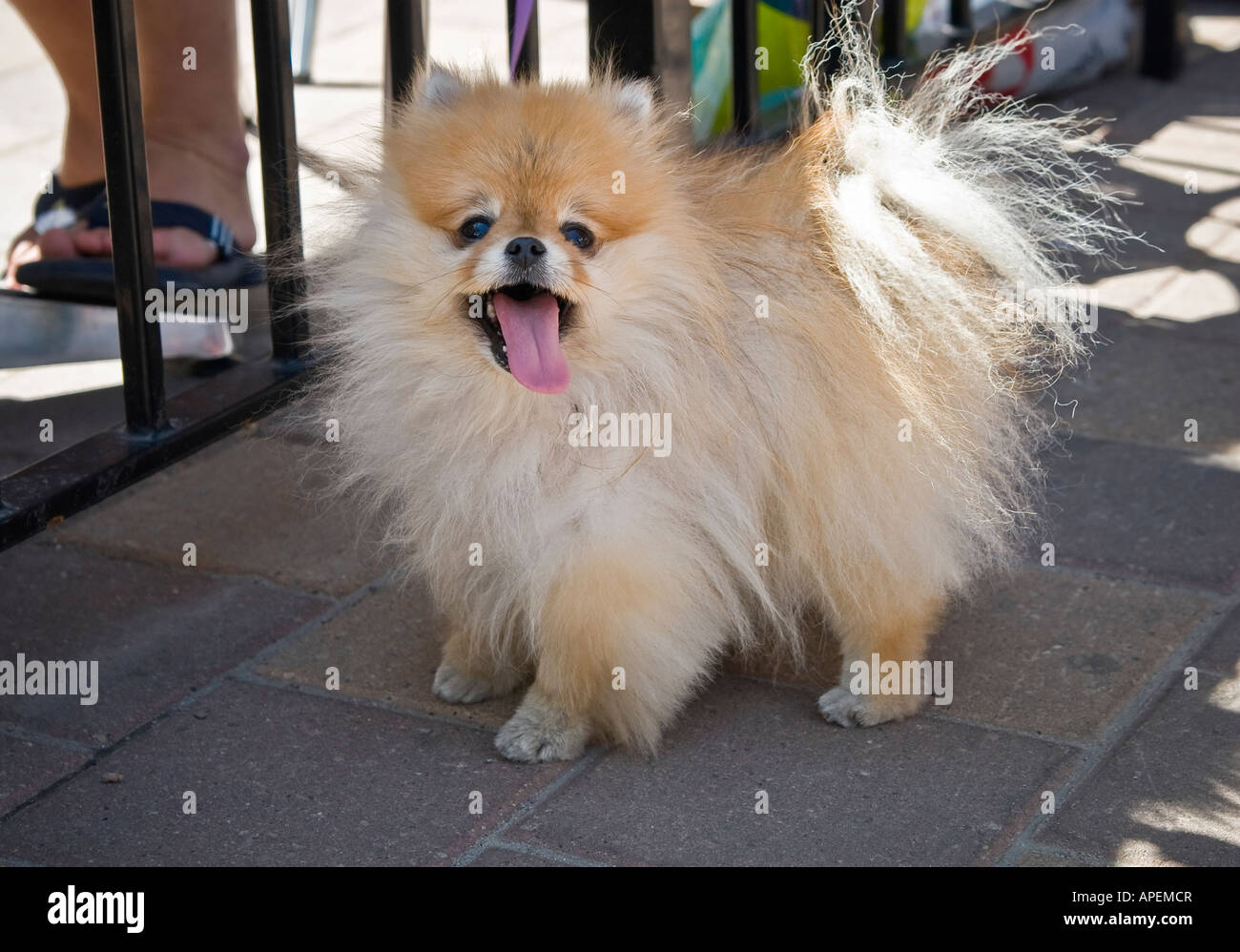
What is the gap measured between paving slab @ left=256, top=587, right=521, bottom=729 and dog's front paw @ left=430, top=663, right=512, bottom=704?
13 millimetres

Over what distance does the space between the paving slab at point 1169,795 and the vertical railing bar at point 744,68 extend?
Answer: 73.2 inches

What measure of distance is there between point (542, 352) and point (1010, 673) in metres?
1.14

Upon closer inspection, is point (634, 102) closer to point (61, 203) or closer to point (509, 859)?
point (509, 859)

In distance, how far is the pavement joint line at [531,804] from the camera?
7.85 ft

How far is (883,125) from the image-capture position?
2.66 metres

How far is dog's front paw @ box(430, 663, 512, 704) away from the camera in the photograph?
2838mm

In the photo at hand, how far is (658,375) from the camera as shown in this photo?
8.21 feet

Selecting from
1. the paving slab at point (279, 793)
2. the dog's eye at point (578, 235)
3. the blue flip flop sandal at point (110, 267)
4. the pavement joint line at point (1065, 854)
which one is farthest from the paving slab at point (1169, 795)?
the blue flip flop sandal at point (110, 267)

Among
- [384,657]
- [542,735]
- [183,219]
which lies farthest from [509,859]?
[183,219]

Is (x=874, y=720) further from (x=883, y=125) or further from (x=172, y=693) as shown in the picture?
(x=172, y=693)

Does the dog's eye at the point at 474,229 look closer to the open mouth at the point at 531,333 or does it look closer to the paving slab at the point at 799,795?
the open mouth at the point at 531,333

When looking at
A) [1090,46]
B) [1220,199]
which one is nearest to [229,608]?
[1220,199]

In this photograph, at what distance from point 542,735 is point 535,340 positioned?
71cm

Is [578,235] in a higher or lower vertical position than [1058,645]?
higher
